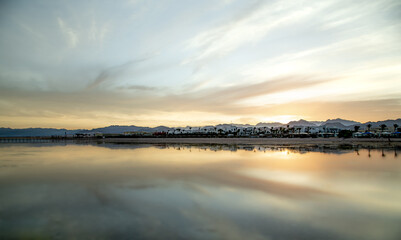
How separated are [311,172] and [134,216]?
14.9 meters

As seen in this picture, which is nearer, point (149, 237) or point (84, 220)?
point (149, 237)

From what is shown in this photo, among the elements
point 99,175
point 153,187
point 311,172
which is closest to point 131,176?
point 99,175

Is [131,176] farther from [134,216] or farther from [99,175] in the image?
[134,216]

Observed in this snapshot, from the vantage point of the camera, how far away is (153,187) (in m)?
14.0

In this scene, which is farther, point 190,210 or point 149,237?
point 190,210

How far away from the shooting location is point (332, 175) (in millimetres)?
17078

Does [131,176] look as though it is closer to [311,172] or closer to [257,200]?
[257,200]

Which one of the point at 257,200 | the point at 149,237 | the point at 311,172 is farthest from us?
the point at 311,172

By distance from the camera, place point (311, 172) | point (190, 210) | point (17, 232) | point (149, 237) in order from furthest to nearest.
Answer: point (311, 172) → point (190, 210) → point (17, 232) → point (149, 237)

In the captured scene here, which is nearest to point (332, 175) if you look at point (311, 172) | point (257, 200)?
point (311, 172)

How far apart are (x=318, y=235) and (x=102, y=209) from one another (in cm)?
896

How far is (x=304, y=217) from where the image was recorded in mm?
9195

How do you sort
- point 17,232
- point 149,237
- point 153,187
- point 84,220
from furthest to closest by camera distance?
1. point 153,187
2. point 84,220
3. point 17,232
4. point 149,237

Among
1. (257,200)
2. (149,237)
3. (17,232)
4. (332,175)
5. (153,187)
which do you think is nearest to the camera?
(149,237)
